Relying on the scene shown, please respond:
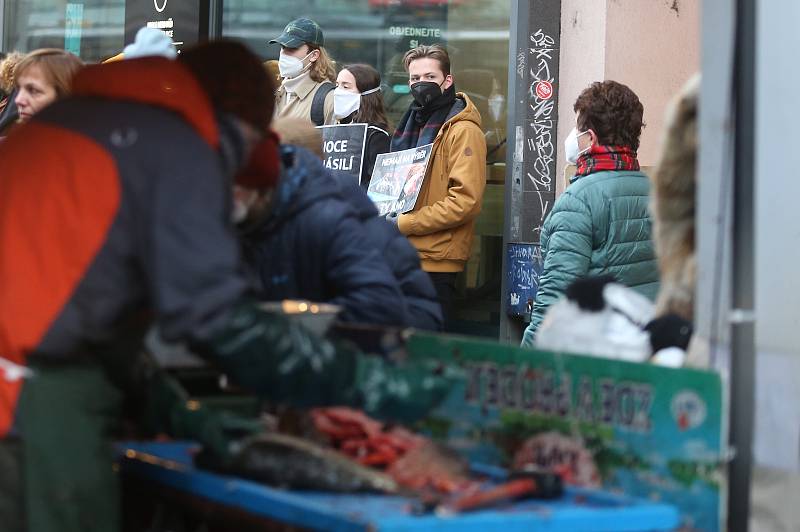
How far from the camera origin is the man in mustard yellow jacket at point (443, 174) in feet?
24.0

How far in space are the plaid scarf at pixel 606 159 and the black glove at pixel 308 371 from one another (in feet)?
Result: 10.5

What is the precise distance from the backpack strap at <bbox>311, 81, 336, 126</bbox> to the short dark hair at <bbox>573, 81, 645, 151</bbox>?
1987 millimetres

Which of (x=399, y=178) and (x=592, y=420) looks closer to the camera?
(x=592, y=420)

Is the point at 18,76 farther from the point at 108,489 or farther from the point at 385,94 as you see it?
the point at 385,94

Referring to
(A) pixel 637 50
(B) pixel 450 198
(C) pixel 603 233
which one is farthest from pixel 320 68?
(C) pixel 603 233

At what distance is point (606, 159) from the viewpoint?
6191 millimetres

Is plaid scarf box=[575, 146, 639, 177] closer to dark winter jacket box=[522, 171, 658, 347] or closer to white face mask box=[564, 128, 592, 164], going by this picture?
dark winter jacket box=[522, 171, 658, 347]

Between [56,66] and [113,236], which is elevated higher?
[56,66]

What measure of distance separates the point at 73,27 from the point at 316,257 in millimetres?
8485

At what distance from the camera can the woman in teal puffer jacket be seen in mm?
6160

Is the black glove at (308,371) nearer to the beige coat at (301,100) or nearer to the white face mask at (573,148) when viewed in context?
the white face mask at (573,148)

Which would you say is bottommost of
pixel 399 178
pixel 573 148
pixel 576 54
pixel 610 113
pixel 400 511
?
pixel 400 511

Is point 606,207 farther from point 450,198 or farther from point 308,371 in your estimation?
point 308,371

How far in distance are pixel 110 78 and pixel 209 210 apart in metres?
0.51
